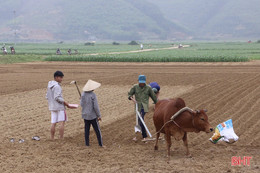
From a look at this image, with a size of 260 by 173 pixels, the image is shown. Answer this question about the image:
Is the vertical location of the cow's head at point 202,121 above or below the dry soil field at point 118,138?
above

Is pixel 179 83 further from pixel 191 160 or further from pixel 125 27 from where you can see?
pixel 125 27

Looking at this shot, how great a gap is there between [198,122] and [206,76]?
66.0 feet

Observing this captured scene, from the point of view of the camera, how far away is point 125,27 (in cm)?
19438

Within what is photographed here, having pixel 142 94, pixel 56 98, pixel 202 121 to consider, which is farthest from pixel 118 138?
pixel 202 121

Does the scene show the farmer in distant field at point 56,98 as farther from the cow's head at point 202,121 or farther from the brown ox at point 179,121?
the cow's head at point 202,121

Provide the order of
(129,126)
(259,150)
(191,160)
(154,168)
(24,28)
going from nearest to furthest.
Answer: (154,168), (191,160), (259,150), (129,126), (24,28)

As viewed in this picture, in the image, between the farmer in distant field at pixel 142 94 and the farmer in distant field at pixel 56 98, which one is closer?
the farmer in distant field at pixel 56 98

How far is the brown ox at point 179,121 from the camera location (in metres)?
8.73

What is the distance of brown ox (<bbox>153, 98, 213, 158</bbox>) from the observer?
873cm

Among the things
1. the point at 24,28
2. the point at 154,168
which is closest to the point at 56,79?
the point at 154,168

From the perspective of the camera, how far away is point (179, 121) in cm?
907

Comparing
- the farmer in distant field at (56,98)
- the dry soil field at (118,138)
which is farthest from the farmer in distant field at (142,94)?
the farmer in distant field at (56,98)

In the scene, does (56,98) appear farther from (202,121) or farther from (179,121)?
(202,121)

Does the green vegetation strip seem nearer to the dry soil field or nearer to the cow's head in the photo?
the dry soil field
